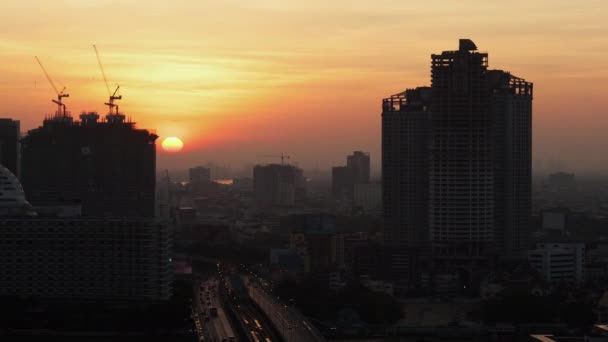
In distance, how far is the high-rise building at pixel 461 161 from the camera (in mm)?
55719

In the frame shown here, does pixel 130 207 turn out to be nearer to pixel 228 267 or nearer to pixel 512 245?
pixel 228 267

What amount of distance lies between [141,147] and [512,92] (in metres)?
18.1

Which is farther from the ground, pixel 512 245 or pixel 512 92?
pixel 512 92

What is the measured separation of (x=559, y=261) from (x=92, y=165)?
21.9m

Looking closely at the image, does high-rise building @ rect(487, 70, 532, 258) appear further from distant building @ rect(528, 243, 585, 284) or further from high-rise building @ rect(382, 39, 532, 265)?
distant building @ rect(528, 243, 585, 284)

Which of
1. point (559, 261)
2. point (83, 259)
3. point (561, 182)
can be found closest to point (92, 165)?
point (83, 259)

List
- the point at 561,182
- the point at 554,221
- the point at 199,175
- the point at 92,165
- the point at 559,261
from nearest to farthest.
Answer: the point at 559,261 < the point at 92,165 < the point at 554,221 < the point at 199,175 < the point at 561,182

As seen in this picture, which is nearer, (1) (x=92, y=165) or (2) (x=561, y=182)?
(1) (x=92, y=165)

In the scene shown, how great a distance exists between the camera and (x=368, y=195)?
383 feet

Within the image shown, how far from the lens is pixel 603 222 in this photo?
88.2 m

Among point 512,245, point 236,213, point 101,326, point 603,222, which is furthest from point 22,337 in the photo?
point 236,213

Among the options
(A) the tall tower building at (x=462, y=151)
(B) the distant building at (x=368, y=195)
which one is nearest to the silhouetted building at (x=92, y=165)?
(A) the tall tower building at (x=462, y=151)

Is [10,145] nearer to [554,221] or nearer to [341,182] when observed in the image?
[554,221]

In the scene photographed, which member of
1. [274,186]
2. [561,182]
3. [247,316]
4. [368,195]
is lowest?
[247,316]
